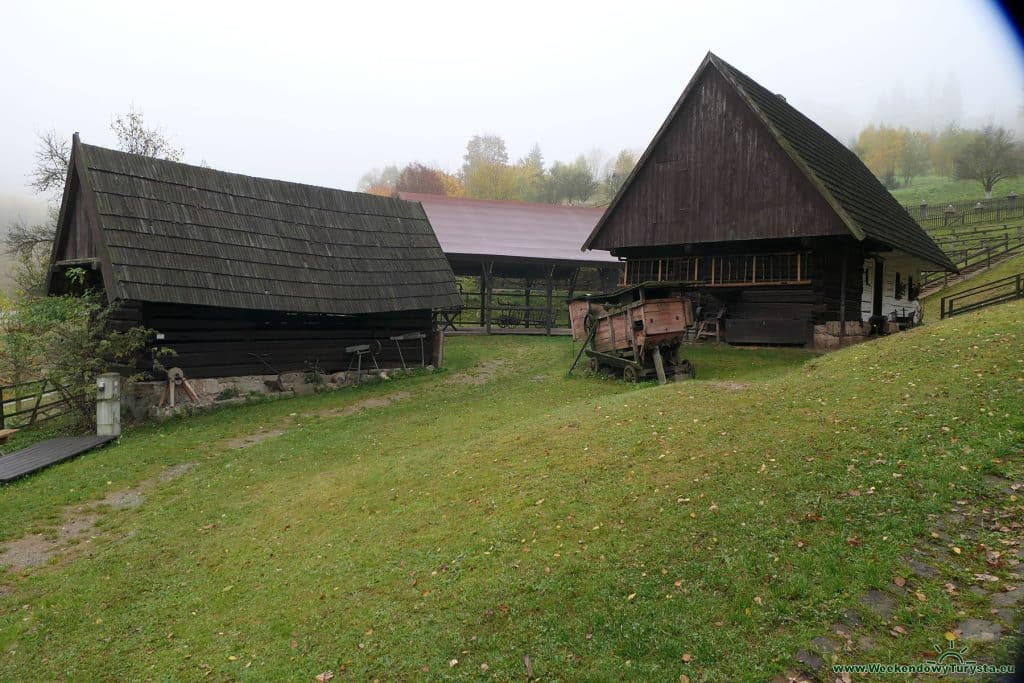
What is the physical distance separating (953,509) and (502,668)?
405cm

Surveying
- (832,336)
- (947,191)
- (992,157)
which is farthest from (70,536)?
(947,191)

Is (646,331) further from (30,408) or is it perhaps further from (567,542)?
(30,408)

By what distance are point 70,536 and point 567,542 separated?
6.73 m

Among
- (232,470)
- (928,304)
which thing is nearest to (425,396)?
(232,470)

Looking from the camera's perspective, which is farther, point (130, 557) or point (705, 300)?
point (705, 300)

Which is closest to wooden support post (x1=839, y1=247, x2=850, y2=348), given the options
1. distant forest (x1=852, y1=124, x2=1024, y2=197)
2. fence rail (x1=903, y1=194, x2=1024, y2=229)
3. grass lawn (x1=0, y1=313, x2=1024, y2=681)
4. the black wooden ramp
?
grass lawn (x1=0, y1=313, x2=1024, y2=681)

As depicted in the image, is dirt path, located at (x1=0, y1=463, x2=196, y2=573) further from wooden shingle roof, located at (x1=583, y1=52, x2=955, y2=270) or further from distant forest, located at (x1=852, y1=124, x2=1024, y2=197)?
distant forest, located at (x1=852, y1=124, x2=1024, y2=197)

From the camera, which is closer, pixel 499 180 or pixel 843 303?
pixel 843 303

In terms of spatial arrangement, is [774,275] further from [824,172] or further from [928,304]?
[928,304]

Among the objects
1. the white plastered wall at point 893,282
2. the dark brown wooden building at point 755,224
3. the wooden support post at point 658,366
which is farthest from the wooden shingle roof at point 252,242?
the white plastered wall at point 893,282

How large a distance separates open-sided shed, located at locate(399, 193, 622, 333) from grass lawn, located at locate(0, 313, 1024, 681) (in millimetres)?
15581

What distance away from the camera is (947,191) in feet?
219

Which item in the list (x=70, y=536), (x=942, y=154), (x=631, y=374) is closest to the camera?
(x=70, y=536)

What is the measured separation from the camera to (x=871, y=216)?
17125mm
